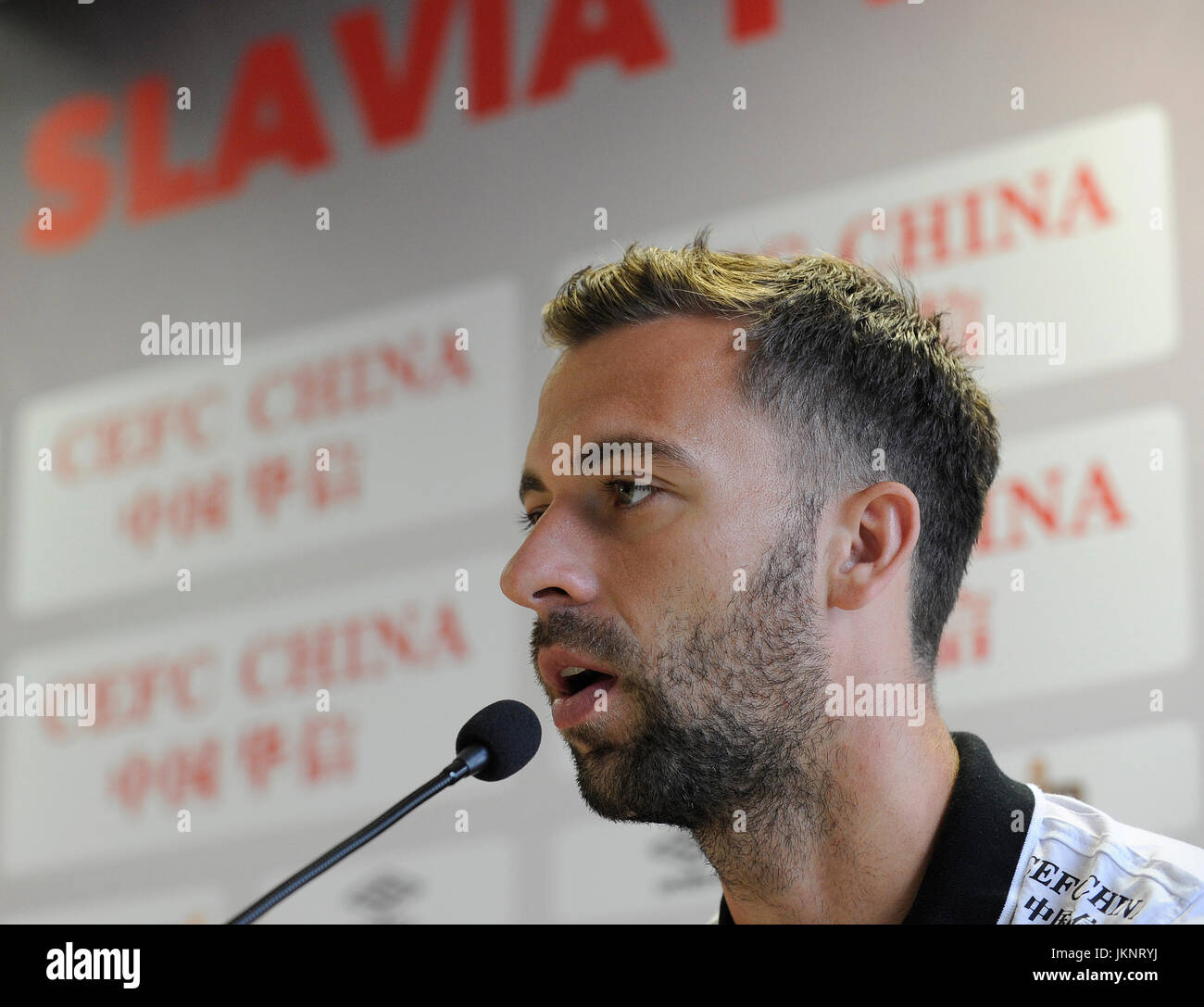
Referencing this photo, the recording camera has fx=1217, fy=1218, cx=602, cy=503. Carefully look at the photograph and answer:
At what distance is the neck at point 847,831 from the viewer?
3.18 ft

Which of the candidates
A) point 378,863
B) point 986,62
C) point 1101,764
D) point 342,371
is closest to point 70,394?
point 342,371

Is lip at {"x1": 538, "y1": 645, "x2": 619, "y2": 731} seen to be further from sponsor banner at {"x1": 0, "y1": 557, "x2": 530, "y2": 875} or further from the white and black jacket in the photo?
sponsor banner at {"x1": 0, "y1": 557, "x2": 530, "y2": 875}

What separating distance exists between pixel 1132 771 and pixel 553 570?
158cm

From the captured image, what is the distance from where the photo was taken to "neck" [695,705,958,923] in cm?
97

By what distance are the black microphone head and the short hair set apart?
30 cm

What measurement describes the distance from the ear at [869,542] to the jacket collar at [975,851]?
0.17 meters

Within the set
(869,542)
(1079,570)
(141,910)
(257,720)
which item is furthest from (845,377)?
(141,910)

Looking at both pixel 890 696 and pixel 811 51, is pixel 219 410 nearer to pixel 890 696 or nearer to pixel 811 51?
pixel 811 51

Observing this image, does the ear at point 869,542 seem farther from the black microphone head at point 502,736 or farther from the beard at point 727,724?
the black microphone head at point 502,736

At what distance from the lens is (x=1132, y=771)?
2146 millimetres

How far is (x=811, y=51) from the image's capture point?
246cm

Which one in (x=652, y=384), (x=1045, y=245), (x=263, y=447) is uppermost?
(x=1045, y=245)

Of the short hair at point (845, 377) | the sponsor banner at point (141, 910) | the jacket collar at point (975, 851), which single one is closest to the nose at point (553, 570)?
the short hair at point (845, 377)

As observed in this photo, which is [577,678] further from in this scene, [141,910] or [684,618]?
[141,910]
